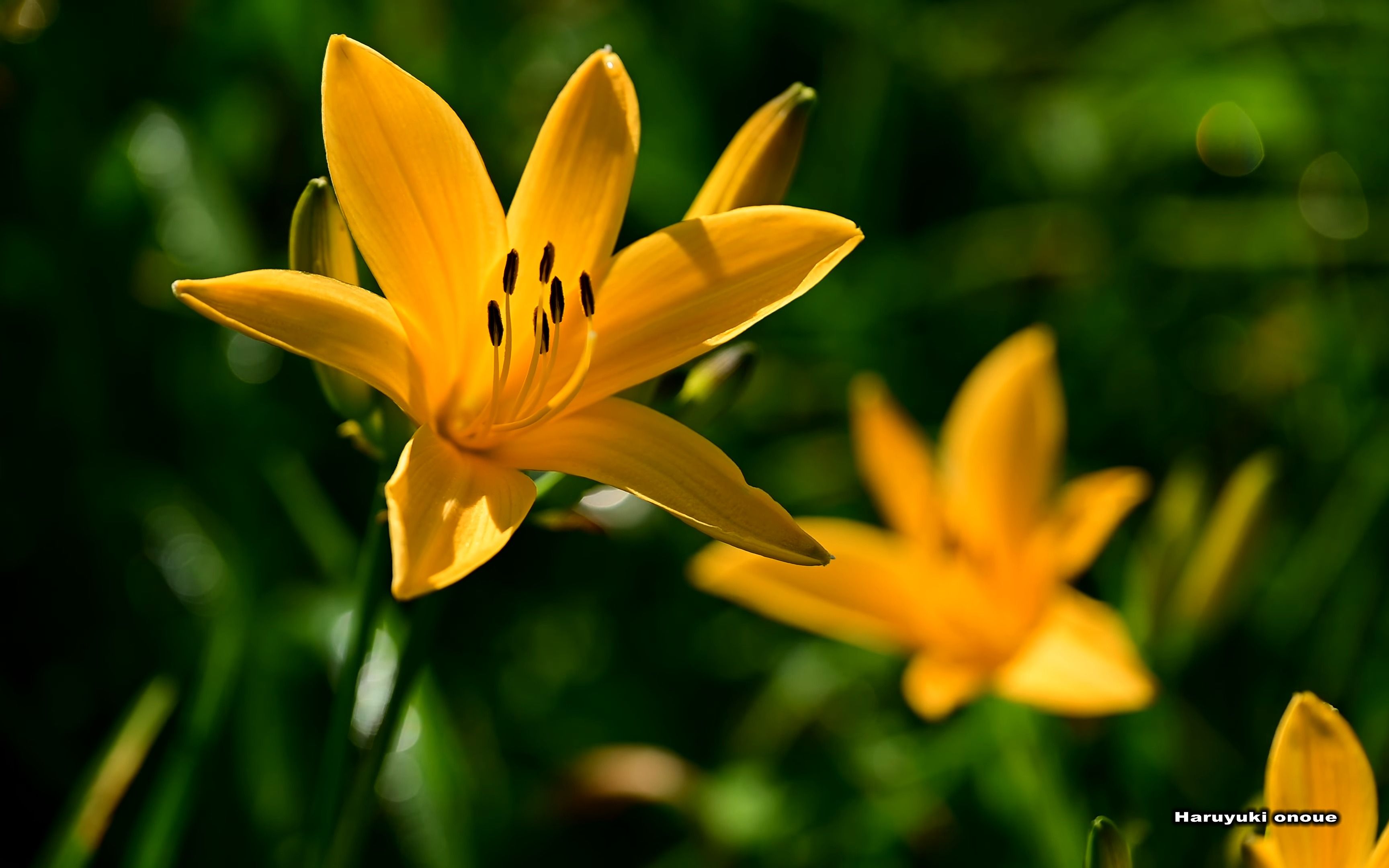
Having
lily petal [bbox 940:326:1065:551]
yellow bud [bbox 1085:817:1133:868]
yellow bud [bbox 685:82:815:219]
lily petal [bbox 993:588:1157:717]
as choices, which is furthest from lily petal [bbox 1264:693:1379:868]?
lily petal [bbox 940:326:1065:551]

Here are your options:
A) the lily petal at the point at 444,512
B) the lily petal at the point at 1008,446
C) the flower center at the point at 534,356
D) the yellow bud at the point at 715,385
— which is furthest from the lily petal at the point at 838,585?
the lily petal at the point at 444,512

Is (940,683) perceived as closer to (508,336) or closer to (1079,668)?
(1079,668)

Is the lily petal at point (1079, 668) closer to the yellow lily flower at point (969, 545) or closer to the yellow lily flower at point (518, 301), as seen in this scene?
the yellow lily flower at point (969, 545)

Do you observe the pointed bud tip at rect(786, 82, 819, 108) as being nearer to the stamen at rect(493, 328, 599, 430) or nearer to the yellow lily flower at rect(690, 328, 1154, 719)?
the stamen at rect(493, 328, 599, 430)

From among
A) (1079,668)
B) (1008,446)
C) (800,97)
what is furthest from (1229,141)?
(800,97)

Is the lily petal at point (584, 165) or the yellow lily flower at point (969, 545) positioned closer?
the lily petal at point (584, 165)

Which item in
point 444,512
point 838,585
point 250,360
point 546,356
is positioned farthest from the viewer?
point 250,360

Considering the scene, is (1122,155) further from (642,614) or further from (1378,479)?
(642,614)
